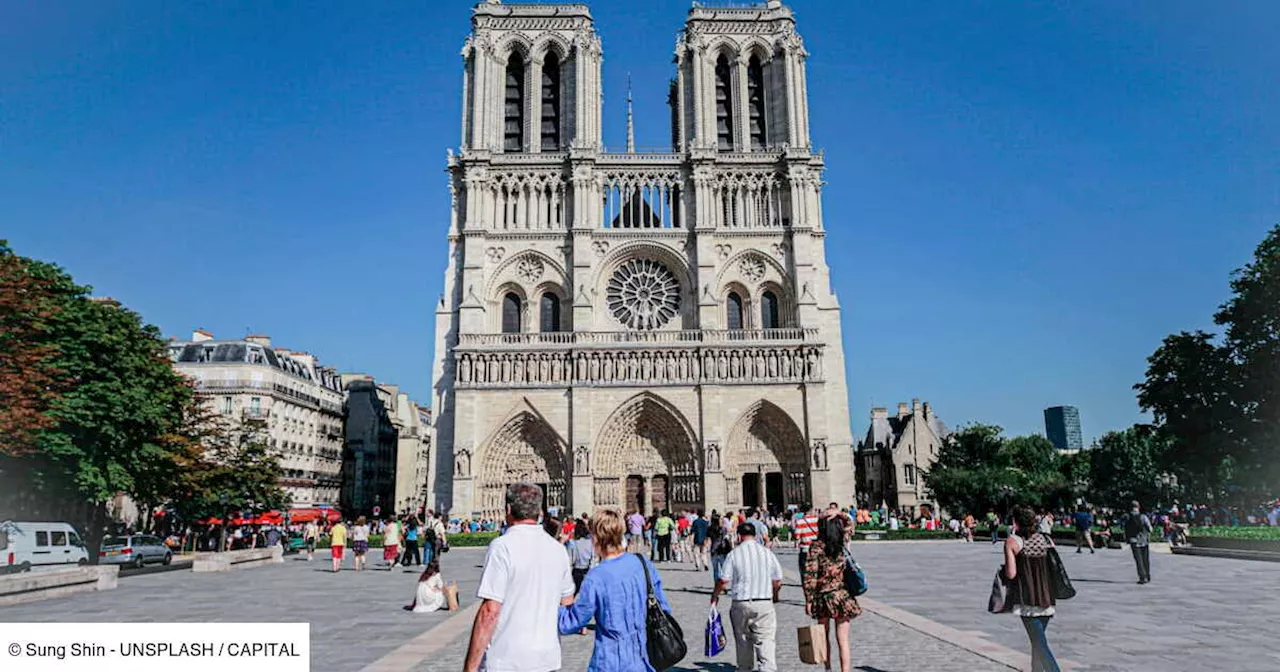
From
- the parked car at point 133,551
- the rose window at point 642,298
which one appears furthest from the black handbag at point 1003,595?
the rose window at point 642,298

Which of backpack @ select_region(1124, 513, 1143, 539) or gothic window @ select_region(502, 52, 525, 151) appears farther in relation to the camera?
gothic window @ select_region(502, 52, 525, 151)

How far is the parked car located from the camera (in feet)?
82.1

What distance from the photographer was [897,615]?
11.6 metres

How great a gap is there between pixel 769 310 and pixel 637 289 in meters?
6.56

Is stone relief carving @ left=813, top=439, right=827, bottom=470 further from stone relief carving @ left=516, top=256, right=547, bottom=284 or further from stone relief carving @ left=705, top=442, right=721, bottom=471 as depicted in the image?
stone relief carving @ left=516, top=256, right=547, bottom=284

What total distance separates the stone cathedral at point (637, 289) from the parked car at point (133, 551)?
41.3ft

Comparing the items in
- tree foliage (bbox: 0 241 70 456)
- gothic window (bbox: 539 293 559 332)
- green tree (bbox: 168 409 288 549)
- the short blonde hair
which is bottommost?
the short blonde hair

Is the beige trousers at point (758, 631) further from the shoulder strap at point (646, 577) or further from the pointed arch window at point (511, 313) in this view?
the pointed arch window at point (511, 313)

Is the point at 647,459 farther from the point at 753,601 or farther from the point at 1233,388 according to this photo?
the point at 753,601

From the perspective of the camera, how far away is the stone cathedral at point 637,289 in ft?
128

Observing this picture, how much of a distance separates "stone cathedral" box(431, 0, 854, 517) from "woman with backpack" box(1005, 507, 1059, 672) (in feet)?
102

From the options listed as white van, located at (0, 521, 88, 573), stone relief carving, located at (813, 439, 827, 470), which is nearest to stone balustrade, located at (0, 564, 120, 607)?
white van, located at (0, 521, 88, 573)

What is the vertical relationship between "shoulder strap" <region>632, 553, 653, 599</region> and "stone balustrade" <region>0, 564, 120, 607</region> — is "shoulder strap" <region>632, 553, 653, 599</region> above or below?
above

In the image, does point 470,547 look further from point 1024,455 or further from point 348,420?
point 1024,455
